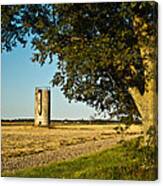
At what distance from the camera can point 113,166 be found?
2.81 metres

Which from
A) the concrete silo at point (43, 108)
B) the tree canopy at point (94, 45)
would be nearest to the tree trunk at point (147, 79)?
the tree canopy at point (94, 45)

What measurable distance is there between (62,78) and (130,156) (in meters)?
0.46

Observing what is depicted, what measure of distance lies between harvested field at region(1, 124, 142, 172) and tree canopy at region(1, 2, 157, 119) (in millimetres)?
102

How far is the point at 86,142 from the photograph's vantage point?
285 centimetres

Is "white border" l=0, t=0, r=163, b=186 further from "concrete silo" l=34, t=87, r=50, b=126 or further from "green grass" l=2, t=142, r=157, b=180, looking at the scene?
"concrete silo" l=34, t=87, r=50, b=126

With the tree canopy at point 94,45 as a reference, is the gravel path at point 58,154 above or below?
below

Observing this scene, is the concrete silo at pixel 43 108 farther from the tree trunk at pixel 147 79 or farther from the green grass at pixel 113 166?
the tree trunk at pixel 147 79

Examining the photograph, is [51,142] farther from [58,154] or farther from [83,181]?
[83,181]

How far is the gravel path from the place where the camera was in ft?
9.29

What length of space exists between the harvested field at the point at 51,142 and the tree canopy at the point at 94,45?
0.34 ft

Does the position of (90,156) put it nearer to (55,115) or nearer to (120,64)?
(55,115)

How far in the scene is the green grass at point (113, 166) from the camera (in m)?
2.77

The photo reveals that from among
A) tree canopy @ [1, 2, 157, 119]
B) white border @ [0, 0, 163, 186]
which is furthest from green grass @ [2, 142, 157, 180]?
tree canopy @ [1, 2, 157, 119]

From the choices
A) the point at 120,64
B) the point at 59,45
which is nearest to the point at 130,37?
the point at 120,64
